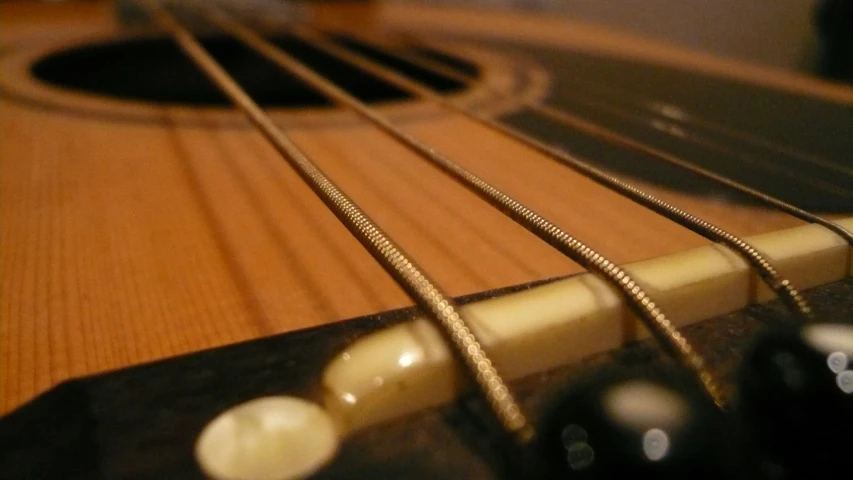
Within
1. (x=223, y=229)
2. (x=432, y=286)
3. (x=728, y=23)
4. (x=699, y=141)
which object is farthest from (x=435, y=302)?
(x=728, y=23)

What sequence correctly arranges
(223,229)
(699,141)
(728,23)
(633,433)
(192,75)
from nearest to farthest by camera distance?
(633,433) < (223,229) < (699,141) < (192,75) < (728,23)

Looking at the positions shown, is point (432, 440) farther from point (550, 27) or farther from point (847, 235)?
point (550, 27)

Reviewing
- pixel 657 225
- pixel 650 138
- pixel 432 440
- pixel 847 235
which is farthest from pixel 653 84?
pixel 432 440

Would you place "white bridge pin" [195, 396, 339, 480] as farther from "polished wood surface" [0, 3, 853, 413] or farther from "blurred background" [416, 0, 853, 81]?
"blurred background" [416, 0, 853, 81]

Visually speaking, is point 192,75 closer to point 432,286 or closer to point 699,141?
point 699,141

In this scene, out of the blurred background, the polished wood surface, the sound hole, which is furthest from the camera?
the blurred background

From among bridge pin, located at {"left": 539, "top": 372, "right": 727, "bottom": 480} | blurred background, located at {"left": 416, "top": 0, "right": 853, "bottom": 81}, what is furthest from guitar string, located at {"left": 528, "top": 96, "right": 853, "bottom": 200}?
blurred background, located at {"left": 416, "top": 0, "right": 853, "bottom": 81}
